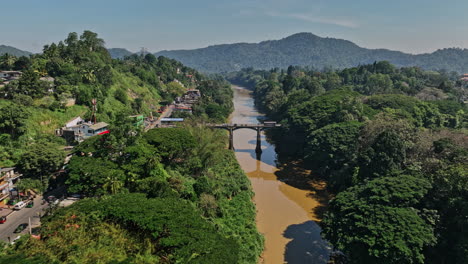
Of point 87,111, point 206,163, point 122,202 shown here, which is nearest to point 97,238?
point 122,202

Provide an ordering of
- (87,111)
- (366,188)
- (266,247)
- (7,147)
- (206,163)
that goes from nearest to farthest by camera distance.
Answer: (366,188), (266,247), (7,147), (206,163), (87,111)

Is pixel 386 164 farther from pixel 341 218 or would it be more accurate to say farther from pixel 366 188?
pixel 341 218

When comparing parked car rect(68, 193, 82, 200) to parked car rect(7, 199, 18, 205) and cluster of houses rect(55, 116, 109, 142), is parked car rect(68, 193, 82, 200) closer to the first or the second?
parked car rect(7, 199, 18, 205)

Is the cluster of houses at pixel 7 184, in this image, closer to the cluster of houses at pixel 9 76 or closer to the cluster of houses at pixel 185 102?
the cluster of houses at pixel 9 76

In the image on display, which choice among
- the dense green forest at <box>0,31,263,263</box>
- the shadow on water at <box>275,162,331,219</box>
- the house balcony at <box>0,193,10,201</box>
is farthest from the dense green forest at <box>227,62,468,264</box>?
the house balcony at <box>0,193,10,201</box>

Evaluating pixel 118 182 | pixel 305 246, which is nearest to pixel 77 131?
pixel 118 182
